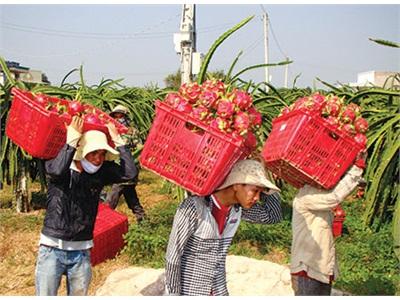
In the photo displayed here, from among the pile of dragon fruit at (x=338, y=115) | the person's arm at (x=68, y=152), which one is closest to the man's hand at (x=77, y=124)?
the person's arm at (x=68, y=152)

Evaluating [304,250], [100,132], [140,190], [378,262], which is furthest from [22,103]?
[140,190]

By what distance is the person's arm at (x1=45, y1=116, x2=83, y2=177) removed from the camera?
103 inches

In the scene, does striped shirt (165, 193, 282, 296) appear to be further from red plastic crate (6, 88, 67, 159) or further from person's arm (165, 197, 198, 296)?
red plastic crate (6, 88, 67, 159)

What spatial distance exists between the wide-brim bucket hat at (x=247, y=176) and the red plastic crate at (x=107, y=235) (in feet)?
8.22

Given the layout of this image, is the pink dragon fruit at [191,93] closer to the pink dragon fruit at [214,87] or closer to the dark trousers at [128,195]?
the pink dragon fruit at [214,87]

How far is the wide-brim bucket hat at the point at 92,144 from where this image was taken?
260 centimetres

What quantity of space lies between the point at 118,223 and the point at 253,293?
1.51m

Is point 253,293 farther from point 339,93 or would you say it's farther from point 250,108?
point 339,93

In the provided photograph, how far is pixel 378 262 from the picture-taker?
473cm

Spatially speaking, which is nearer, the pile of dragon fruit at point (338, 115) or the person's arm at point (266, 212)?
the person's arm at point (266, 212)

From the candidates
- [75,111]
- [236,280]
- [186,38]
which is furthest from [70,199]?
[186,38]

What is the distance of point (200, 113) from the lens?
2252mm

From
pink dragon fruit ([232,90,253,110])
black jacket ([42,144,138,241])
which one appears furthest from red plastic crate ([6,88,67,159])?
pink dragon fruit ([232,90,253,110])

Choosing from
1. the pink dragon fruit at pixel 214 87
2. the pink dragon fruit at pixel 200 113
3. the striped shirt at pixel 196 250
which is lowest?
the striped shirt at pixel 196 250
